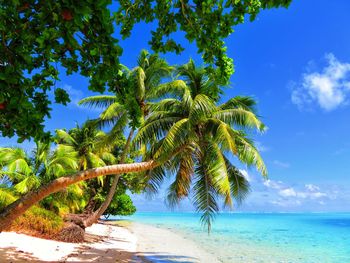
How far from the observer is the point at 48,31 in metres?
3.64

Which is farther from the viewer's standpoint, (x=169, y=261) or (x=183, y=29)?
(x=169, y=261)

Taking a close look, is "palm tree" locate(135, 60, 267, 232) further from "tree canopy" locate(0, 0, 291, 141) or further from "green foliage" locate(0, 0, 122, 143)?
"green foliage" locate(0, 0, 122, 143)

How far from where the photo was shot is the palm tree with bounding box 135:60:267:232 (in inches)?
446

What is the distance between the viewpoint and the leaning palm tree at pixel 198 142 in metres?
11.2

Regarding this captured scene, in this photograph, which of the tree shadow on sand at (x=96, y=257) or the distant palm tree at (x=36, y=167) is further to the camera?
the distant palm tree at (x=36, y=167)

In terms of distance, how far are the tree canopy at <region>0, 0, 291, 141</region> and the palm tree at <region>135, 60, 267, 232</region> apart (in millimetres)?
5055

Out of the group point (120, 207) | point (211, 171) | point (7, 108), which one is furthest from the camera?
point (120, 207)

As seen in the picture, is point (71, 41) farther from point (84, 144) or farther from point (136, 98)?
point (84, 144)

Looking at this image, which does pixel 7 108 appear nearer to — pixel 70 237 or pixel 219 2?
pixel 219 2

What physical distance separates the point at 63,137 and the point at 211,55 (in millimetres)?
17661

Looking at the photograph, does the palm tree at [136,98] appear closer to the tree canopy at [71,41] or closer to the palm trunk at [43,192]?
the palm trunk at [43,192]

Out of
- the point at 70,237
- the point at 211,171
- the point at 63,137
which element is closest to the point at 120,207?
the point at 63,137

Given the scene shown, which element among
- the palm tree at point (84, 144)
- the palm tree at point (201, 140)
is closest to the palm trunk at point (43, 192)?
the palm tree at point (201, 140)

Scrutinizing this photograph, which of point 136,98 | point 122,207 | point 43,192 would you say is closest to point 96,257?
point 43,192
